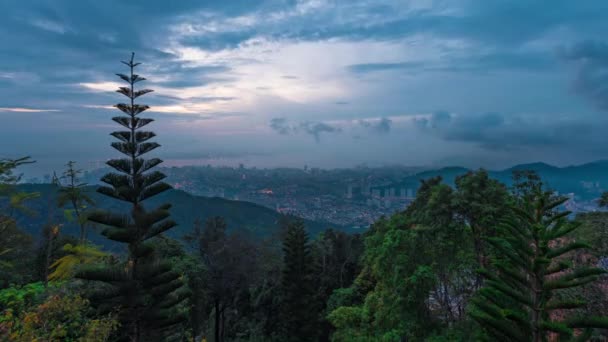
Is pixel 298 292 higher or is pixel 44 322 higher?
pixel 44 322

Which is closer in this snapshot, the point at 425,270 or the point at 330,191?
the point at 425,270

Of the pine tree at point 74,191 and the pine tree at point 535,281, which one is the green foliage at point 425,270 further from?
the pine tree at point 74,191

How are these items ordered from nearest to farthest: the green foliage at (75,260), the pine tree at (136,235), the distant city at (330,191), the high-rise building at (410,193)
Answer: the pine tree at (136,235), the green foliage at (75,260), the distant city at (330,191), the high-rise building at (410,193)

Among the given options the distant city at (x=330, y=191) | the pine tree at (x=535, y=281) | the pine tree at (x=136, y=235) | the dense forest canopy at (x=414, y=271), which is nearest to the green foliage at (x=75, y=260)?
the dense forest canopy at (x=414, y=271)

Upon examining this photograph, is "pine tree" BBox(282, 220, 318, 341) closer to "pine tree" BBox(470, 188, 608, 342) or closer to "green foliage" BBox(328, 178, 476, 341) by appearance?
"green foliage" BBox(328, 178, 476, 341)

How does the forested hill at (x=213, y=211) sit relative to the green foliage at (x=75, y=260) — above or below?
below

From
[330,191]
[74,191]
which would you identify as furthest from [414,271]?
[330,191]

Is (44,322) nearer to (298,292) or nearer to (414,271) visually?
(414,271)
